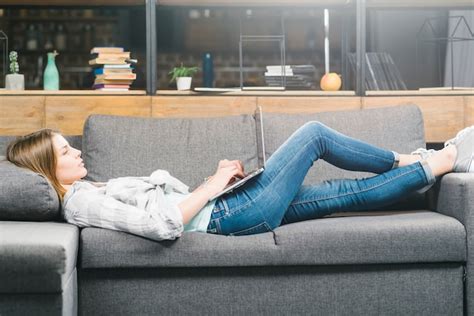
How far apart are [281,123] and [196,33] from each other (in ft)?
11.2

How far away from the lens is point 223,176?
2463 mm

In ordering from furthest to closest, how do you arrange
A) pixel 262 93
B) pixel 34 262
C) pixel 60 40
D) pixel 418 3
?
pixel 60 40 < pixel 418 3 < pixel 262 93 < pixel 34 262

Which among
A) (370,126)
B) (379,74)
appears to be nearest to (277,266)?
(370,126)

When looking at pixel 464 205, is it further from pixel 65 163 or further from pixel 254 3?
pixel 254 3

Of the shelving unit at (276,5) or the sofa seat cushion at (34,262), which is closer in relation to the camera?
the sofa seat cushion at (34,262)

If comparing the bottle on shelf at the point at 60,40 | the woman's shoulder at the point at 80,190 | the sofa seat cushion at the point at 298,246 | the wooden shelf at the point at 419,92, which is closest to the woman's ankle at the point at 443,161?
the sofa seat cushion at the point at 298,246

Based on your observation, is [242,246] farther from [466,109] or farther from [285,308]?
[466,109]

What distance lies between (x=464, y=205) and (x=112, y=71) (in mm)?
1942

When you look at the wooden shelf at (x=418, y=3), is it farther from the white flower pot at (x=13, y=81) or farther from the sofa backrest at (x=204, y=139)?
the white flower pot at (x=13, y=81)

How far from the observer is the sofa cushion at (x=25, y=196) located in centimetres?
226

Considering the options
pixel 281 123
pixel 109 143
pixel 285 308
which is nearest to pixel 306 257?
pixel 285 308

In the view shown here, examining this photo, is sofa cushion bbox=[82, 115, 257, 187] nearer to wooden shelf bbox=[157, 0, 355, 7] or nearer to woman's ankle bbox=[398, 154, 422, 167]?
woman's ankle bbox=[398, 154, 422, 167]

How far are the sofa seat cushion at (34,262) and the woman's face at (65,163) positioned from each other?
0.45 metres

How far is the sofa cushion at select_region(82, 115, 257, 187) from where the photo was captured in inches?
114
